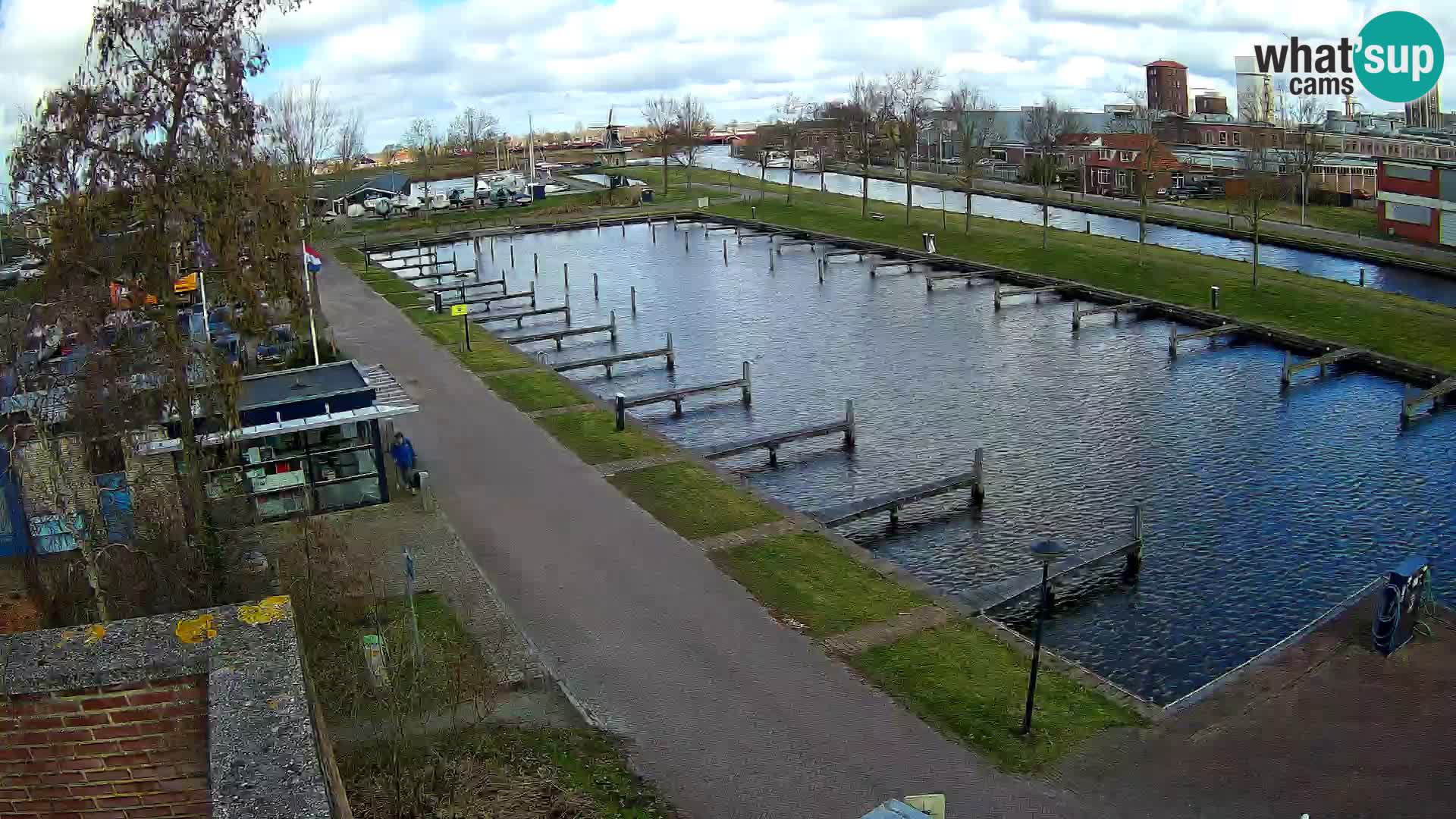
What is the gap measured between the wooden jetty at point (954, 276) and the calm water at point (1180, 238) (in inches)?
479

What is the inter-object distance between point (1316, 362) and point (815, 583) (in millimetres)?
21073

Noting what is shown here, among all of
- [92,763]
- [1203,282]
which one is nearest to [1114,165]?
[1203,282]

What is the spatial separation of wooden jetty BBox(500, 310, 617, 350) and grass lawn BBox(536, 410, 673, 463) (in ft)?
32.2

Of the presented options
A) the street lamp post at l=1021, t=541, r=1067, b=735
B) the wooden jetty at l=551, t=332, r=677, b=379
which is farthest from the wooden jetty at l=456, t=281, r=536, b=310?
the street lamp post at l=1021, t=541, r=1067, b=735

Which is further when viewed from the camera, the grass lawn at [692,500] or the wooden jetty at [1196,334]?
the wooden jetty at [1196,334]

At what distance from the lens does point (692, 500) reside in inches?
1018

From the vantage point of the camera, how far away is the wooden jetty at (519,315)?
4716 centimetres

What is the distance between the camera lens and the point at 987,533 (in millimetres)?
24844

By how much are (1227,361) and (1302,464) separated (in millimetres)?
10813

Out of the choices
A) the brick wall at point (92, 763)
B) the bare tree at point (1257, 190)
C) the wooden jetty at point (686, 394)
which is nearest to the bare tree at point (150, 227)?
the brick wall at point (92, 763)

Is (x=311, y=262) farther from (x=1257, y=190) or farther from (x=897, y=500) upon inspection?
(x=1257, y=190)

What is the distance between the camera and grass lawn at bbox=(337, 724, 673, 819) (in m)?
13.8

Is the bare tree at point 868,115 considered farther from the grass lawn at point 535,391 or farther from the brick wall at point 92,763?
the brick wall at point 92,763

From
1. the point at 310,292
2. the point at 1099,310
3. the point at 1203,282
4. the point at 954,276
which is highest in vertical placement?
the point at 310,292
